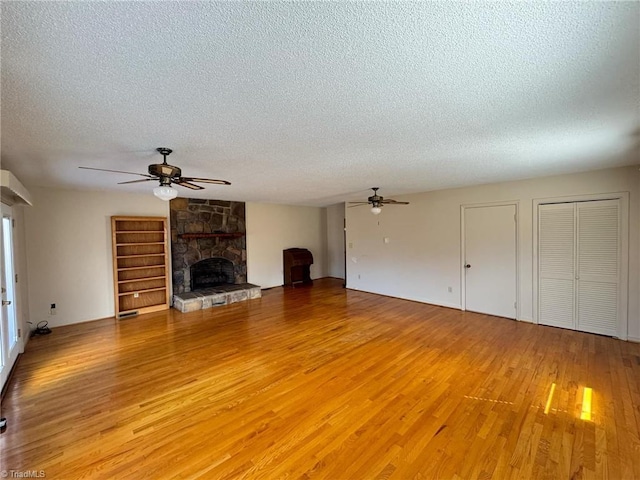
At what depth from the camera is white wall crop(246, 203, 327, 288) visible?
7.40 m

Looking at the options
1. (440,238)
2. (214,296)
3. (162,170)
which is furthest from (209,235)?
(440,238)

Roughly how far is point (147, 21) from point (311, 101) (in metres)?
0.94

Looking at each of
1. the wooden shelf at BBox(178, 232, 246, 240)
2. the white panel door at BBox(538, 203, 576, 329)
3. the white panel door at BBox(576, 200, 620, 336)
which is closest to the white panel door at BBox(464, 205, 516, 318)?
the white panel door at BBox(538, 203, 576, 329)

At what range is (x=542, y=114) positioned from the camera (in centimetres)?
202

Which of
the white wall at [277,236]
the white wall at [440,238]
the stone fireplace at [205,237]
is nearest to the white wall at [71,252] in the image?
the stone fireplace at [205,237]

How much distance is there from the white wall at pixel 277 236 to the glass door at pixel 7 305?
4.30 metres

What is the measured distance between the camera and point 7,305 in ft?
10.3

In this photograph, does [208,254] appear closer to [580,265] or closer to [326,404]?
[326,404]

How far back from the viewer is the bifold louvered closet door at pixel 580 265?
386 cm

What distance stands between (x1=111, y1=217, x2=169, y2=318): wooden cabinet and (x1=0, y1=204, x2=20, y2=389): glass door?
5.18ft

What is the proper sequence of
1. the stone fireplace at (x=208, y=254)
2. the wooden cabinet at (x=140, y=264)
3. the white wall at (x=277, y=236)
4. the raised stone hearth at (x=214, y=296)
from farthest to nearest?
the white wall at (x=277, y=236), the stone fireplace at (x=208, y=254), the raised stone hearth at (x=214, y=296), the wooden cabinet at (x=140, y=264)

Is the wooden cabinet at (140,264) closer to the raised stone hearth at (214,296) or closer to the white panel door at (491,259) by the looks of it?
the raised stone hearth at (214,296)

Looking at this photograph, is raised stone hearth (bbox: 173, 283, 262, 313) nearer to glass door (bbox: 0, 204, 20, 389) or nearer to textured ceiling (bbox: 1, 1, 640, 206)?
glass door (bbox: 0, 204, 20, 389)

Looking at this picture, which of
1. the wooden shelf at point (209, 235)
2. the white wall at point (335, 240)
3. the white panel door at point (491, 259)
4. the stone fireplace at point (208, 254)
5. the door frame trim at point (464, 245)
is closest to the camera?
the door frame trim at point (464, 245)
